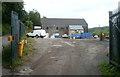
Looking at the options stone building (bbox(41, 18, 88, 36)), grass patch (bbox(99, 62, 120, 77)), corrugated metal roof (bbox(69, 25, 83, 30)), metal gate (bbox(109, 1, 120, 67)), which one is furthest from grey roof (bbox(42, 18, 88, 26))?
grass patch (bbox(99, 62, 120, 77))

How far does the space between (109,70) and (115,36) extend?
53.5 inches

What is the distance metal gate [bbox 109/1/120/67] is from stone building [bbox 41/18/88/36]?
230ft

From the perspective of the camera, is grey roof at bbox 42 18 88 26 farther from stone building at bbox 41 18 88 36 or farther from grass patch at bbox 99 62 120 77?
grass patch at bbox 99 62 120 77

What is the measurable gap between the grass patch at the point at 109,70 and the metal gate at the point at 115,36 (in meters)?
0.21

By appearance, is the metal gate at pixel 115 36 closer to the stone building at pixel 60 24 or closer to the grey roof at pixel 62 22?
the stone building at pixel 60 24

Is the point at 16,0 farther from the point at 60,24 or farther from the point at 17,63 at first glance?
the point at 60,24

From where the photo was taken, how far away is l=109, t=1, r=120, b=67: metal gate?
21.4 ft

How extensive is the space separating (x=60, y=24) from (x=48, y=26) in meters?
5.72

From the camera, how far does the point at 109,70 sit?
21.6 ft

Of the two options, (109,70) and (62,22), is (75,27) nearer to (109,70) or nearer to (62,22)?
(62,22)

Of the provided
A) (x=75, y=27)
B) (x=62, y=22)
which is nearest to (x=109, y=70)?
(x=75, y=27)

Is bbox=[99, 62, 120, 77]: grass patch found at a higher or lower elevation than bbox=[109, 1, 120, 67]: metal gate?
lower

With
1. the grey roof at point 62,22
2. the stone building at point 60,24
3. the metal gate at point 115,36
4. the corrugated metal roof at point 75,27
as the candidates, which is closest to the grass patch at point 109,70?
the metal gate at point 115,36

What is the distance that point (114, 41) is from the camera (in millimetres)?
7004
